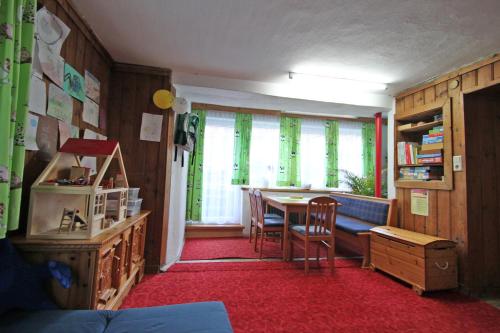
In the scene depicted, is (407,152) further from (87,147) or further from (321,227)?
(87,147)

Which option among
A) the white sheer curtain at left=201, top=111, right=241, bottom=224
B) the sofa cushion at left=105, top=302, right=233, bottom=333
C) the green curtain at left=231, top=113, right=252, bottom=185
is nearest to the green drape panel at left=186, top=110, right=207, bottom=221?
the white sheer curtain at left=201, top=111, right=241, bottom=224

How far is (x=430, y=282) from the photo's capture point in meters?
2.18

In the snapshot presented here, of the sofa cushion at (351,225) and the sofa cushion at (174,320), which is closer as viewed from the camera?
the sofa cushion at (174,320)

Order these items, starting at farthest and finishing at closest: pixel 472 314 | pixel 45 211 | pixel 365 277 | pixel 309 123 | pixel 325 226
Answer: pixel 309 123 → pixel 325 226 → pixel 365 277 → pixel 472 314 → pixel 45 211

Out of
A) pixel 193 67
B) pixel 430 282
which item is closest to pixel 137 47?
pixel 193 67

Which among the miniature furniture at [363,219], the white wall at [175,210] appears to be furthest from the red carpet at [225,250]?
the miniature furniture at [363,219]

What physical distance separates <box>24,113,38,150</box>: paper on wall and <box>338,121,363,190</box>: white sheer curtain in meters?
4.63

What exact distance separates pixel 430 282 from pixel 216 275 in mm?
2054

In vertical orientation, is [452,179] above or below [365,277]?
above

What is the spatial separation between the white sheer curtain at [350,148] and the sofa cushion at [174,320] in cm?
420

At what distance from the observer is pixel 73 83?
180 centimetres

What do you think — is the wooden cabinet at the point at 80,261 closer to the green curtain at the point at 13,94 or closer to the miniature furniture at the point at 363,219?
the green curtain at the point at 13,94

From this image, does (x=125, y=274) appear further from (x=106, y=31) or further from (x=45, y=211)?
(x=106, y=31)

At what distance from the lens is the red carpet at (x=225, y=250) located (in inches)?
124
